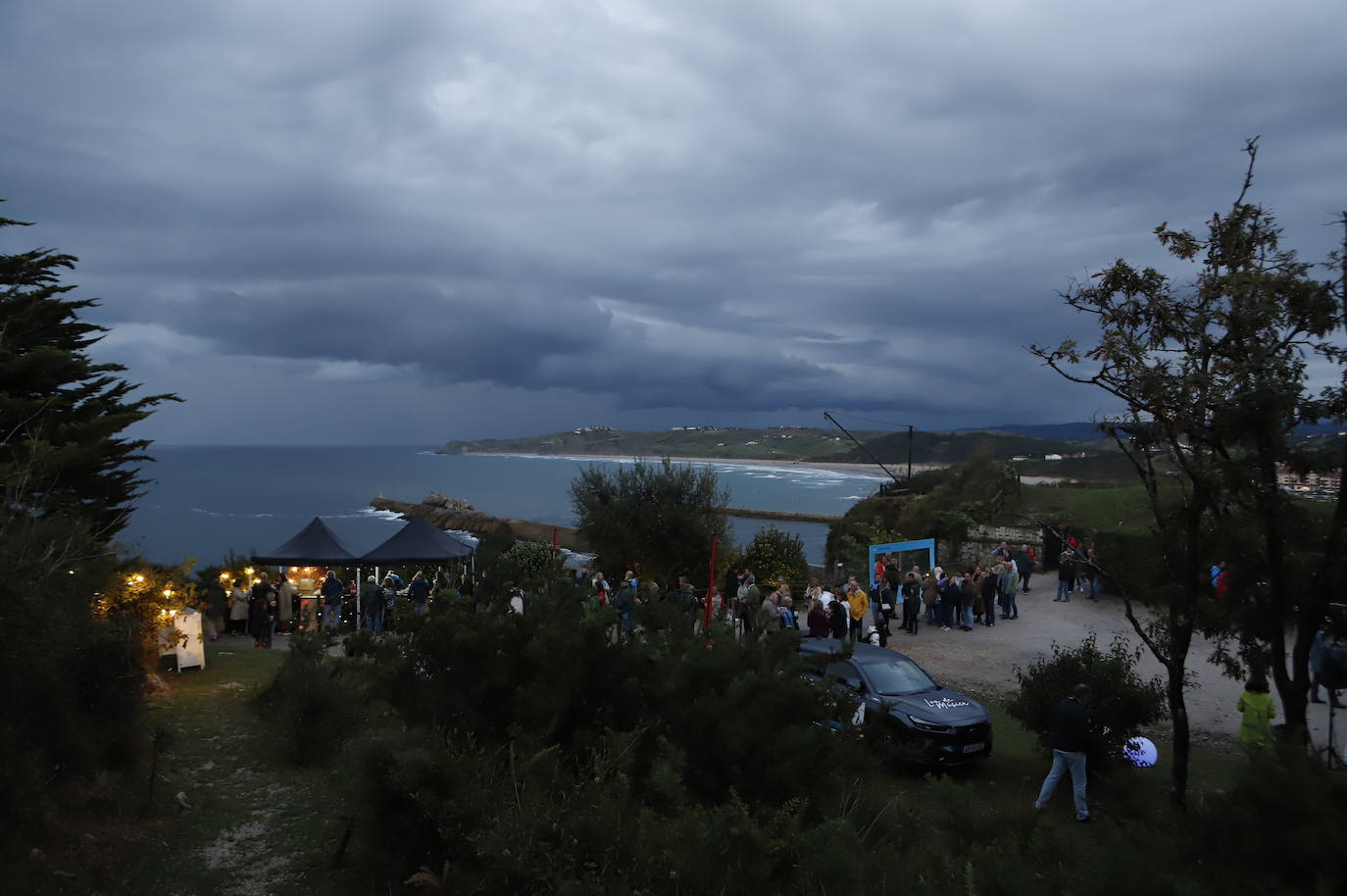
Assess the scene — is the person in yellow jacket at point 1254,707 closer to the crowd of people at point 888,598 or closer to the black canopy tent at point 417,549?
the crowd of people at point 888,598

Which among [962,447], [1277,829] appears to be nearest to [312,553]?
[1277,829]

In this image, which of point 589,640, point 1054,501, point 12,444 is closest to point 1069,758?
point 589,640

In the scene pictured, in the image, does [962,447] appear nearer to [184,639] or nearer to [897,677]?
[897,677]

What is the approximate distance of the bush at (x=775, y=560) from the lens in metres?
26.9

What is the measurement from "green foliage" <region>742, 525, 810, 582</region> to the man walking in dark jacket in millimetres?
18255

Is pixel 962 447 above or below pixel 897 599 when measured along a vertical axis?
above

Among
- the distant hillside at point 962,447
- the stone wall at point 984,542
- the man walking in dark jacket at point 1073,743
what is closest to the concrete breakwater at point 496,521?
the stone wall at point 984,542

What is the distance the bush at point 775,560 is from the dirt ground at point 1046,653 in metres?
6.09

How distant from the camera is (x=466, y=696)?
296 inches

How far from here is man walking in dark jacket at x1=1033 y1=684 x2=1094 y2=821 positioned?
829cm

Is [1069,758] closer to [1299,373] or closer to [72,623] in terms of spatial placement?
[1299,373]

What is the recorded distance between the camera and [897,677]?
11406 millimetres

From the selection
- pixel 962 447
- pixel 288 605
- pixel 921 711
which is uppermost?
pixel 962 447

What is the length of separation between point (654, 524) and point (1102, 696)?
63.6 ft
